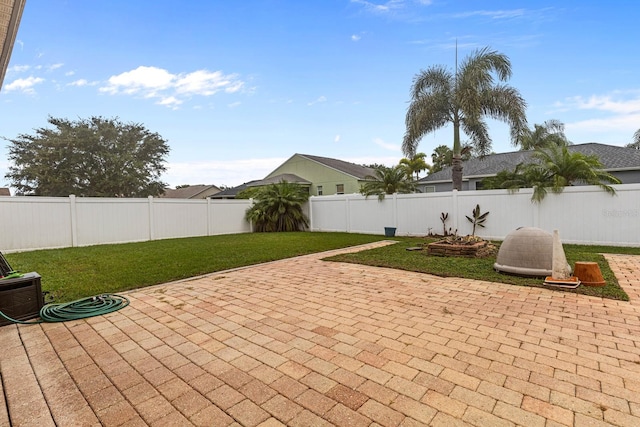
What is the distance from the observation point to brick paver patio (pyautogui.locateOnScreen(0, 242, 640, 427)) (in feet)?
6.06

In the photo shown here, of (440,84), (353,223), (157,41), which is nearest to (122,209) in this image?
(157,41)

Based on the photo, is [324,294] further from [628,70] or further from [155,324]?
[628,70]

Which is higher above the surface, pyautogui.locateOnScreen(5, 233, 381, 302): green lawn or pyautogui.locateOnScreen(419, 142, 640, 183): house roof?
pyautogui.locateOnScreen(419, 142, 640, 183): house roof

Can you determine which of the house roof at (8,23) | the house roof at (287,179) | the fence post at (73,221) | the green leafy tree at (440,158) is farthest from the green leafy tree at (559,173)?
the green leafy tree at (440,158)

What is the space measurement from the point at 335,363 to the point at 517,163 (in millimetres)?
18844

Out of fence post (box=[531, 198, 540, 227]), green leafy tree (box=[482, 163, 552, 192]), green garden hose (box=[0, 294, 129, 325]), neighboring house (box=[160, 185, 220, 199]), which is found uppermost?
neighboring house (box=[160, 185, 220, 199])

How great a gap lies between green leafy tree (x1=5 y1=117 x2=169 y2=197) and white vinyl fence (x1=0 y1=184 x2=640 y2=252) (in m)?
13.4

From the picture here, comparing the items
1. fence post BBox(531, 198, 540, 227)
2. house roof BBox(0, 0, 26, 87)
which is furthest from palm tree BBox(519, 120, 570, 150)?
house roof BBox(0, 0, 26, 87)

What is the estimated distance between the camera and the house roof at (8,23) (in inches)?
95.1

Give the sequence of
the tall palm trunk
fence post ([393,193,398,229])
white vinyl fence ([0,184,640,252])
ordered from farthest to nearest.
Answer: the tall palm trunk < fence post ([393,193,398,229]) < white vinyl fence ([0,184,640,252])

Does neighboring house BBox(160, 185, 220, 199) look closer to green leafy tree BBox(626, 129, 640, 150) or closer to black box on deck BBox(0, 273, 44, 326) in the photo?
black box on deck BBox(0, 273, 44, 326)

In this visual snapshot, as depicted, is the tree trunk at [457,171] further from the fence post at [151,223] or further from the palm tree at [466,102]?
the fence post at [151,223]

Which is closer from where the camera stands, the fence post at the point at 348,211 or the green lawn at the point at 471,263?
the green lawn at the point at 471,263

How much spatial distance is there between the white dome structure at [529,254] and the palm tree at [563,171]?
4.80 m
